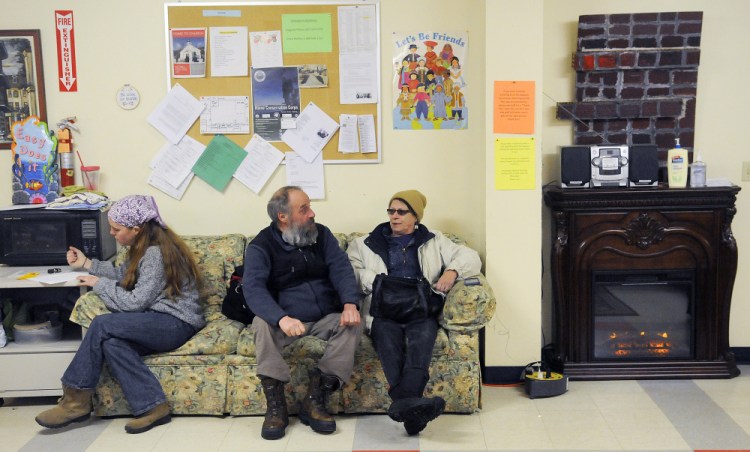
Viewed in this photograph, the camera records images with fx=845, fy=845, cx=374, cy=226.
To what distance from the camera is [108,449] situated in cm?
350

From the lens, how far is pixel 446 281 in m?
3.97

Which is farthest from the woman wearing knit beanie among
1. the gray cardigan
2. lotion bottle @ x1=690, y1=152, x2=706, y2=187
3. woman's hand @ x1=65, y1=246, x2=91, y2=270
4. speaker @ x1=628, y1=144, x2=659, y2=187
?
woman's hand @ x1=65, y1=246, x2=91, y2=270

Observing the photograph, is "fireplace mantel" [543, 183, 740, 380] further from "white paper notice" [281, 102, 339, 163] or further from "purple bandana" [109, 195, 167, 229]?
"purple bandana" [109, 195, 167, 229]

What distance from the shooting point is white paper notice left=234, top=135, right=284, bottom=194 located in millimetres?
4539

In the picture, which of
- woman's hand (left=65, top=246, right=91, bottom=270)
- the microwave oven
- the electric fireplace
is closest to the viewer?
woman's hand (left=65, top=246, right=91, bottom=270)

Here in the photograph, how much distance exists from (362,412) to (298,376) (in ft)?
1.11

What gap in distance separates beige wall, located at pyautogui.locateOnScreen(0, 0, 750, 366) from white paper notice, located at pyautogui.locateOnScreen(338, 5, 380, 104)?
2.8 inches

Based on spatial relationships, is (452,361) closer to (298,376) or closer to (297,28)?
(298,376)

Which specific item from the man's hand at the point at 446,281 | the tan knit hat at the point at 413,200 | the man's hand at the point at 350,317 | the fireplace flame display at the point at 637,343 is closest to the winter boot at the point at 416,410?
the man's hand at the point at 350,317

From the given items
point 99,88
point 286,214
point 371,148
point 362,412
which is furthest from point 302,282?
point 99,88

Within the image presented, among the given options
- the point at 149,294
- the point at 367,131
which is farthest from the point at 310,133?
the point at 149,294

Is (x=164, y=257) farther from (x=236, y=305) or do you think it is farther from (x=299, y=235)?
(x=299, y=235)

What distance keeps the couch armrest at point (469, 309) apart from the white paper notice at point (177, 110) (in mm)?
1747

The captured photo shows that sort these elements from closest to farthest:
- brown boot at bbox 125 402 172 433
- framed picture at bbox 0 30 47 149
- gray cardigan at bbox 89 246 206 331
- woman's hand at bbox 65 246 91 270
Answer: brown boot at bbox 125 402 172 433
gray cardigan at bbox 89 246 206 331
woman's hand at bbox 65 246 91 270
framed picture at bbox 0 30 47 149
